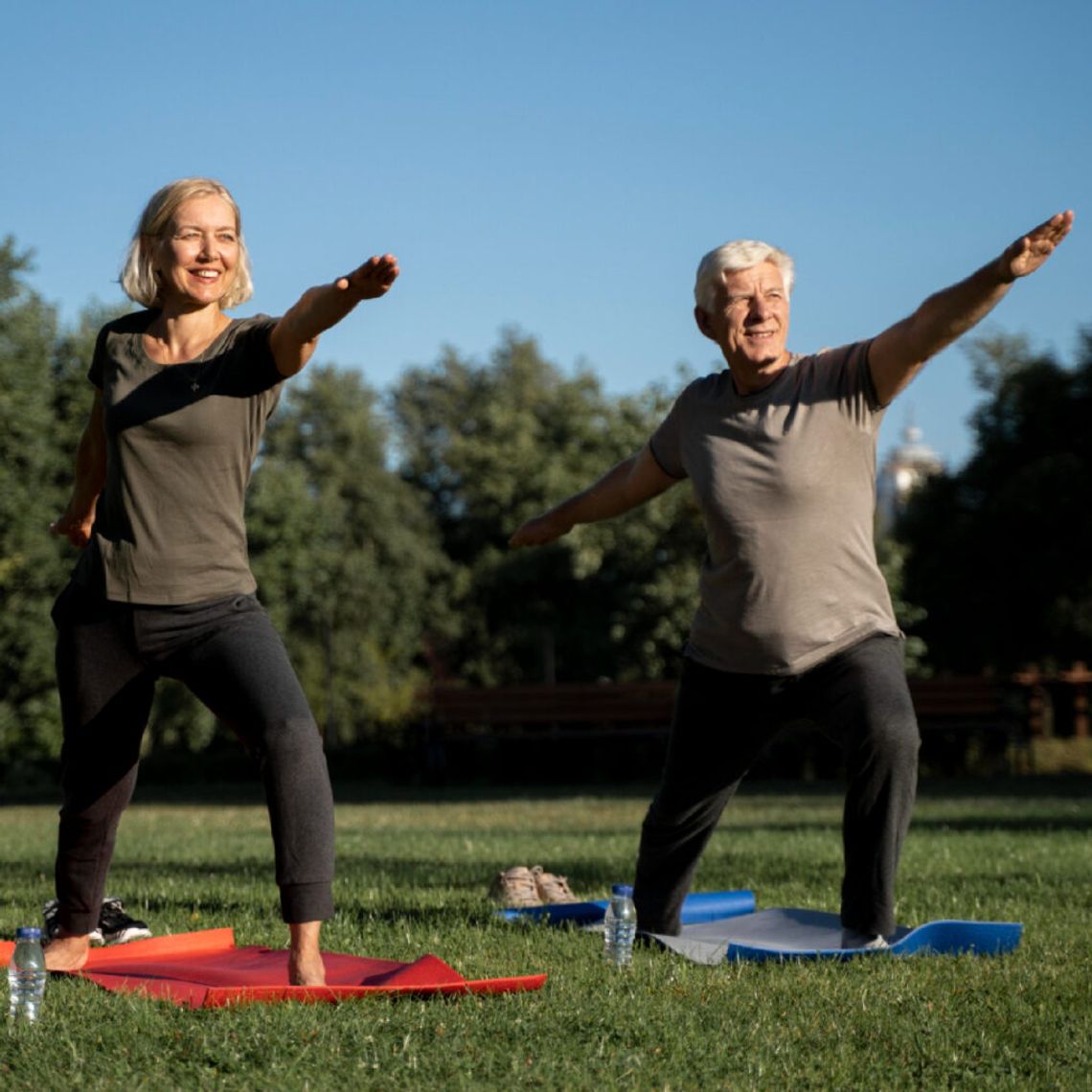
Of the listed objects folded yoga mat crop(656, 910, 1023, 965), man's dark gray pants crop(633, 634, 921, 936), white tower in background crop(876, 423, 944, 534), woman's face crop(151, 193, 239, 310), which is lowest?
folded yoga mat crop(656, 910, 1023, 965)

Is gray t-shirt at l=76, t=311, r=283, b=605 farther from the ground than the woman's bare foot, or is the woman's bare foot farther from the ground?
gray t-shirt at l=76, t=311, r=283, b=605

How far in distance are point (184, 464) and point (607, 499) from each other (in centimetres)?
187

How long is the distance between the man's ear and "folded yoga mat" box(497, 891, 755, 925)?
91.5 inches

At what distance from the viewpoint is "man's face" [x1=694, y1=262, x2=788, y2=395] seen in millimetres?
5602

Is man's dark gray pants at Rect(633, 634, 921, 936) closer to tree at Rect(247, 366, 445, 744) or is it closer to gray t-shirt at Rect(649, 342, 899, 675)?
gray t-shirt at Rect(649, 342, 899, 675)

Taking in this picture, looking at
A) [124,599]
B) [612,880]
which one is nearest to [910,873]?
[612,880]

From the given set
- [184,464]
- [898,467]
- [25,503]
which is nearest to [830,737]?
[184,464]

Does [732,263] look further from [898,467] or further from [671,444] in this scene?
[898,467]

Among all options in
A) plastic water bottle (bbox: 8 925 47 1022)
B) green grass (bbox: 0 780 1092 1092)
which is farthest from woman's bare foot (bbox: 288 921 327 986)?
plastic water bottle (bbox: 8 925 47 1022)

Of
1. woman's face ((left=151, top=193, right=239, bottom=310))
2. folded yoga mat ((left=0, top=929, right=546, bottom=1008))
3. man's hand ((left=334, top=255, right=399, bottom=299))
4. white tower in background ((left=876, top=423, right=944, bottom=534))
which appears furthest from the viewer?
white tower in background ((left=876, top=423, right=944, bottom=534))

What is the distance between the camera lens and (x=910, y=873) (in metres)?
9.01

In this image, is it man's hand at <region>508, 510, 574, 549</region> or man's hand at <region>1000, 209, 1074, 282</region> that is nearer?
man's hand at <region>1000, 209, 1074, 282</region>

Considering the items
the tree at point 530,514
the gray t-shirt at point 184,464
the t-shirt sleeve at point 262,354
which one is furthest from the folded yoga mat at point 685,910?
Result: the tree at point 530,514

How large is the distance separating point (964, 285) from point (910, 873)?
4764 mm
